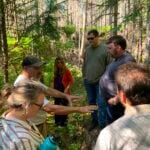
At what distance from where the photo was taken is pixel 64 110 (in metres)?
4.29

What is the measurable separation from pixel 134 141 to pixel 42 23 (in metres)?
7.22

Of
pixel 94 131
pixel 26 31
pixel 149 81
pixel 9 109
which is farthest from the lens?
pixel 26 31

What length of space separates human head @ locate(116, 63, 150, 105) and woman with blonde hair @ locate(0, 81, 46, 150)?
74 cm

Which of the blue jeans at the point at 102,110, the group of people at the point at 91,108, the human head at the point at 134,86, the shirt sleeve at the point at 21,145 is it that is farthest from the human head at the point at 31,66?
the human head at the point at 134,86

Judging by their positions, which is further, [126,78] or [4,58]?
[4,58]

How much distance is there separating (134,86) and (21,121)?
918mm

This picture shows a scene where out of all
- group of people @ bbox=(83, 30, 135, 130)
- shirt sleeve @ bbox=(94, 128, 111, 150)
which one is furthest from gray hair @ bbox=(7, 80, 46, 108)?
group of people @ bbox=(83, 30, 135, 130)

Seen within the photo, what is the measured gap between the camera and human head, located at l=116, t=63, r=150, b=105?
7.17 ft

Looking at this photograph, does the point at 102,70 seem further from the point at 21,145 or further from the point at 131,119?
the point at 131,119

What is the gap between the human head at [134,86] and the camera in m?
2.19

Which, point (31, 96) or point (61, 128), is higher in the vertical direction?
point (31, 96)

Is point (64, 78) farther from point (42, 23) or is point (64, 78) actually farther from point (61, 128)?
point (42, 23)

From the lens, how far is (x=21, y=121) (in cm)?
272

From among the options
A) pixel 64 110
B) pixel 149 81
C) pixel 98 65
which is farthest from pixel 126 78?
pixel 98 65
